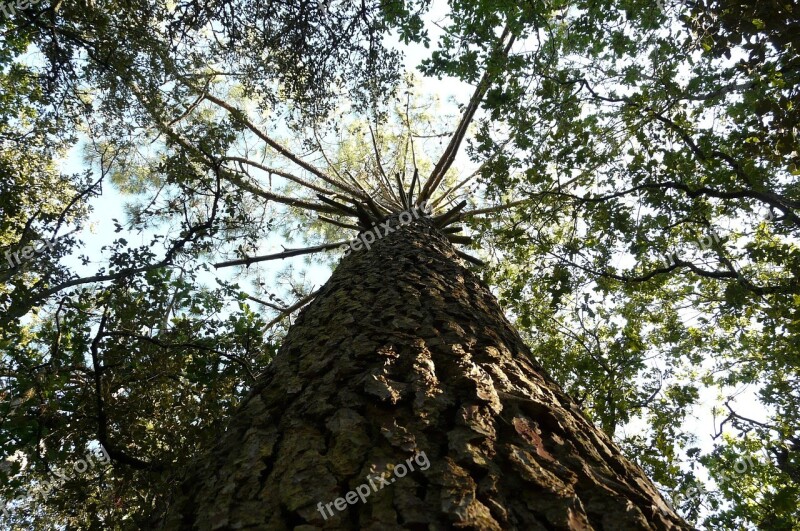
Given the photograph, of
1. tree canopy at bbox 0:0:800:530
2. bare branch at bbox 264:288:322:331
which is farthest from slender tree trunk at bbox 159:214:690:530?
bare branch at bbox 264:288:322:331

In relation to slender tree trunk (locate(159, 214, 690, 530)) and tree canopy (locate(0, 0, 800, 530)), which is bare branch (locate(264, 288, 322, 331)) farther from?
slender tree trunk (locate(159, 214, 690, 530))

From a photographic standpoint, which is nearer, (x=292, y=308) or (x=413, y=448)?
(x=413, y=448)

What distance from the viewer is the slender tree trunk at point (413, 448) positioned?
1027mm

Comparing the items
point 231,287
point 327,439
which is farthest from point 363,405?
point 231,287

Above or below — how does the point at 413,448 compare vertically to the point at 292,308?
below

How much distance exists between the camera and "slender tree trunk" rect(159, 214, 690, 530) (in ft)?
3.37

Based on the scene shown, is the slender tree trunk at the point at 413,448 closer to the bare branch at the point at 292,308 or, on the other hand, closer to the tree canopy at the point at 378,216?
the tree canopy at the point at 378,216

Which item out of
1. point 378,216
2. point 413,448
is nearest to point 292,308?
point 378,216

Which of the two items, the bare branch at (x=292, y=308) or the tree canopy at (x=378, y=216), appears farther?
the bare branch at (x=292, y=308)

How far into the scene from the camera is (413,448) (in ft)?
3.93

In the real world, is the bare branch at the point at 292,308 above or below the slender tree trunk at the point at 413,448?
above

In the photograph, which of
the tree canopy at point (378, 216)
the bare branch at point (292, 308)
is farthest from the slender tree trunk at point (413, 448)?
the bare branch at point (292, 308)

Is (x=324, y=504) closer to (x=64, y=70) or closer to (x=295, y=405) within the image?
(x=295, y=405)

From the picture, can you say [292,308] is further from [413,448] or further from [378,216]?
[413,448]
